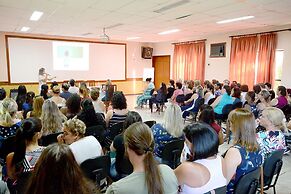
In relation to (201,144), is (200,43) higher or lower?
higher

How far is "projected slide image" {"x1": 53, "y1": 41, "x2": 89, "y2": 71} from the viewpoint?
35.1 feet

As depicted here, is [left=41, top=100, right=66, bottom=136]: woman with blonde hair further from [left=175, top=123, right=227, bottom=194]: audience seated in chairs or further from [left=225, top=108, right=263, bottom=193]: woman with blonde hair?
[left=225, top=108, right=263, bottom=193]: woman with blonde hair

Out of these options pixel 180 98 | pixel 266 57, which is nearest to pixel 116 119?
pixel 180 98

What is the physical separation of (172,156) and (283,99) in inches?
146

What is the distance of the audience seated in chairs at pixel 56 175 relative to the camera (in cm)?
91

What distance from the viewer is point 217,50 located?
31.2 feet

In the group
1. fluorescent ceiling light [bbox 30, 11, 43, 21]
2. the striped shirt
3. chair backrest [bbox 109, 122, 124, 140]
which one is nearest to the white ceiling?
fluorescent ceiling light [bbox 30, 11, 43, 21]

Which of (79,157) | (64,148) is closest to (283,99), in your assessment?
(79,157)

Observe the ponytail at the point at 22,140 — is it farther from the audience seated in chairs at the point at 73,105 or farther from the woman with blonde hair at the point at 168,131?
the audience seated in chairs at the point at 73,105

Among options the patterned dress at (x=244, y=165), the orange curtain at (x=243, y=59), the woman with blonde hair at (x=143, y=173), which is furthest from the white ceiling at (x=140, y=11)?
the woman with blonde hair at (x=143, y=173)

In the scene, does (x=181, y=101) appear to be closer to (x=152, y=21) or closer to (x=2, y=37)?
(x=152, y=21)

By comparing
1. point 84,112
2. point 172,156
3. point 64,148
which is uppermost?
point 64,148

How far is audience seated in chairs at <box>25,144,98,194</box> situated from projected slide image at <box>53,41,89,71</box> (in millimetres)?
10521

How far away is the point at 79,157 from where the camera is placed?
2.13m
